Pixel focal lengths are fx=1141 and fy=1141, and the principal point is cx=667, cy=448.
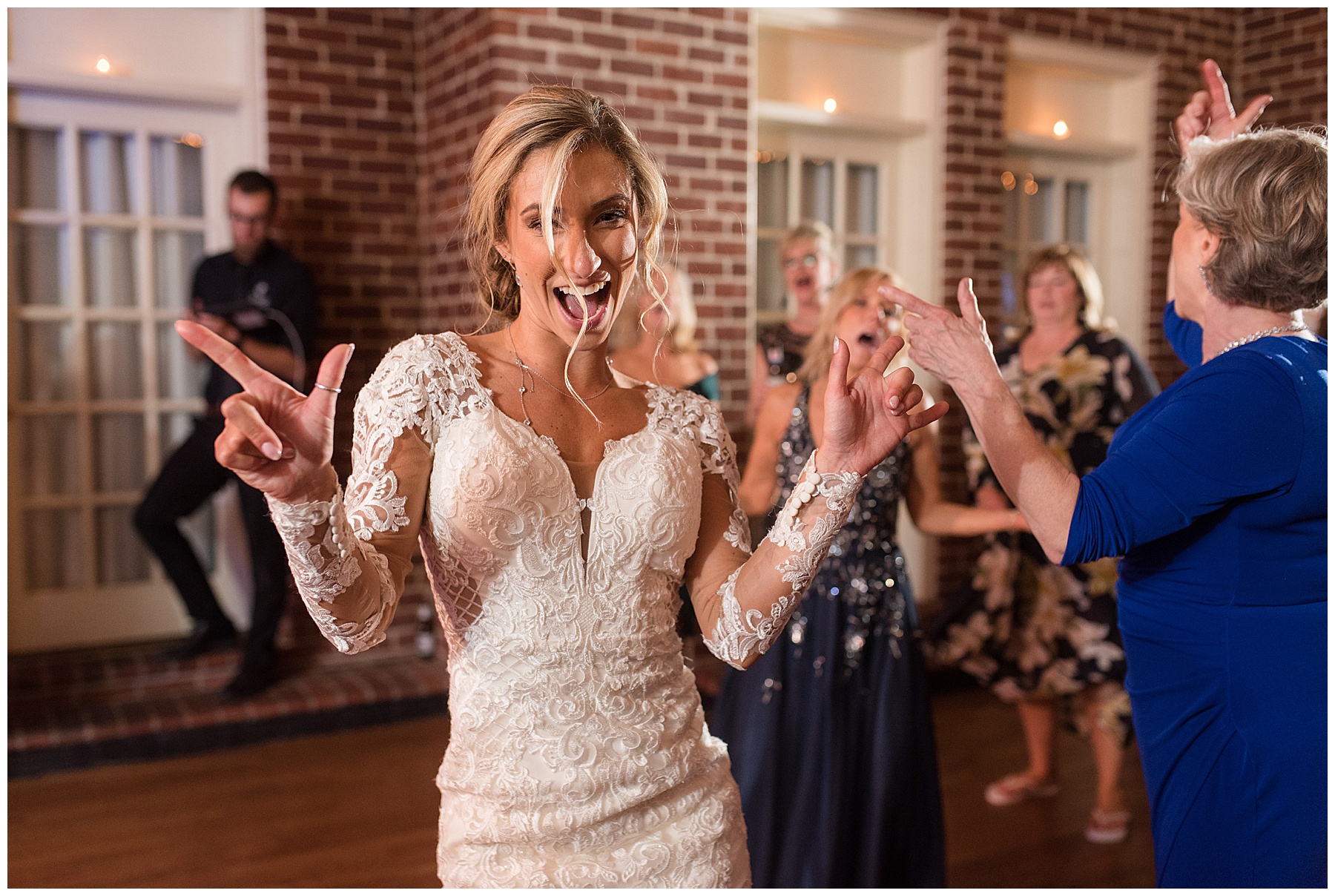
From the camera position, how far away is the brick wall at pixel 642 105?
4.29 m

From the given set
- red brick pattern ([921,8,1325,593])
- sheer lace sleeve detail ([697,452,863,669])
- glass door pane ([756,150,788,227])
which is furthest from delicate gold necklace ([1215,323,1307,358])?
glass door pane ([756,150,788,227])

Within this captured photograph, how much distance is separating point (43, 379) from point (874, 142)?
12.2ft

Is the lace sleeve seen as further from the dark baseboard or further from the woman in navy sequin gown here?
the dark baseboard

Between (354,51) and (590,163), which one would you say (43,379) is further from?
(590,163)

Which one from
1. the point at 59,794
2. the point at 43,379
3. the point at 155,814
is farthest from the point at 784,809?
the point at 43,379

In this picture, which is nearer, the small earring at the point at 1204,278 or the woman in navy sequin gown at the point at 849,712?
the small earring at the point at 1204,278

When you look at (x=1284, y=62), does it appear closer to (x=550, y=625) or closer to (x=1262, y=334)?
(x=1262, y=334)

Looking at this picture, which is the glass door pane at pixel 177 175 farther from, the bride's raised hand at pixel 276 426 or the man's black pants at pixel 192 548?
the bride's raised hand at pixel 276 426

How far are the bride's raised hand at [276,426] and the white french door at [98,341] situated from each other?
3779 millimetres

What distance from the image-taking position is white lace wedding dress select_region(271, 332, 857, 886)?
4.77 ft

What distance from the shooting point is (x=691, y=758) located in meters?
1.57

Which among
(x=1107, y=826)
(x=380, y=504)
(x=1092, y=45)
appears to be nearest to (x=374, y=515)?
(x=380, y=504)

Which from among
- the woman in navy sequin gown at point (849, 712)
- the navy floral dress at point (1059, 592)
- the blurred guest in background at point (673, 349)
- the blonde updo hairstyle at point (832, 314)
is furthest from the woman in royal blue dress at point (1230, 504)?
the blurred guest in background at point (673, 349)

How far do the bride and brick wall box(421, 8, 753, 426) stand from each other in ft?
9.40
